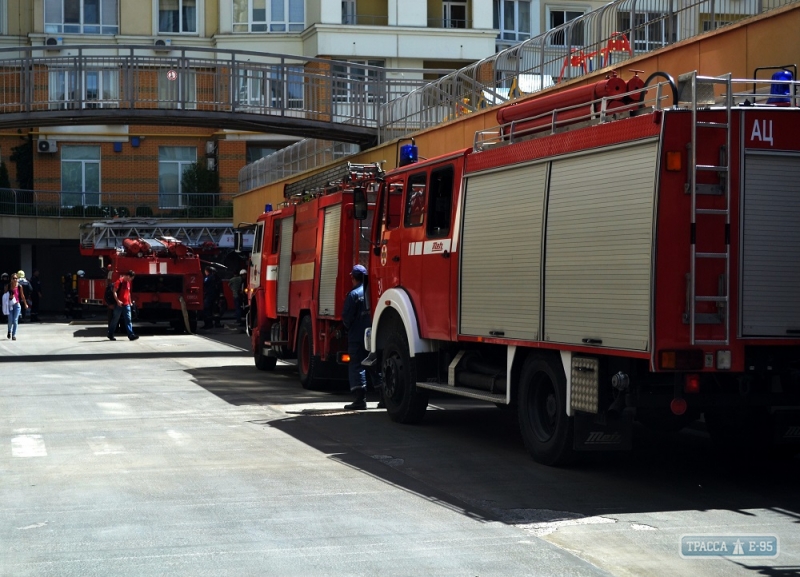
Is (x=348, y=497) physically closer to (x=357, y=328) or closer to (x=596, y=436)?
(x=596, y=436)

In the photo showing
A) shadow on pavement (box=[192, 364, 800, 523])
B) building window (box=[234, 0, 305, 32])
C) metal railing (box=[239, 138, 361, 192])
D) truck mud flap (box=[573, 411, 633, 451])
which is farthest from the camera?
building window (box=[234, 0, 305, 32])

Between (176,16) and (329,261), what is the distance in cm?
3590

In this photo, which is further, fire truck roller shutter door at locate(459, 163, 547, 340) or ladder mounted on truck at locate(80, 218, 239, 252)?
ladder mounted on truck at locate(80, 218, 239, 252)

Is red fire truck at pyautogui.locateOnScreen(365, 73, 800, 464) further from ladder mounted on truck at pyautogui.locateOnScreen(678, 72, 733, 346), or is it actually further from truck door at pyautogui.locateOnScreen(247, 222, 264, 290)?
truck door at pyautogui.locateOnScreen(247, 222, 264, 290)

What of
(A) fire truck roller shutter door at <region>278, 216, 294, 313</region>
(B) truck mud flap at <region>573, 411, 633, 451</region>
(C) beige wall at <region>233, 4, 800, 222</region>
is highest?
(C) beige wall at <region>233, 4, 800, 222</region>

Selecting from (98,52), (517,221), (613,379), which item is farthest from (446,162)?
(98,52)

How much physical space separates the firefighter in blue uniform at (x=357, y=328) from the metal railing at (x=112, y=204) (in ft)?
118

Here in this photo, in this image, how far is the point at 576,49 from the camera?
666 inches

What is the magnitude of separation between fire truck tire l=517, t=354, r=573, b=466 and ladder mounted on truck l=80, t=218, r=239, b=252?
29699 millimetres

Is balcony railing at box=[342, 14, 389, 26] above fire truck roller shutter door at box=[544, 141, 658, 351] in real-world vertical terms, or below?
above

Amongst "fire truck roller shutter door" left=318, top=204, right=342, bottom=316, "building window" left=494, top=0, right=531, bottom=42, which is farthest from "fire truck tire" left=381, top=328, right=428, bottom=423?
"building window" left=494, top=0, right=531, bottom=42

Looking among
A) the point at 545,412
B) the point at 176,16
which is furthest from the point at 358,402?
the point at 176,16

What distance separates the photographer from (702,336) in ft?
27.2

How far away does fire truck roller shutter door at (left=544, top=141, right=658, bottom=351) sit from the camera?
330 inches
